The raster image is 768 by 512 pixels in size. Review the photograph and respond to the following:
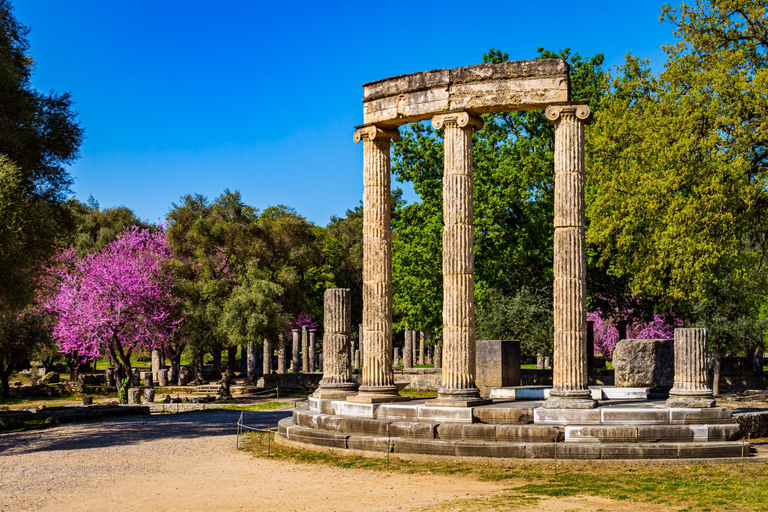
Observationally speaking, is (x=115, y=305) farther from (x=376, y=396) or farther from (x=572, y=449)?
(x=572, y=449)

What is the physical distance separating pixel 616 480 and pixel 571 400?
3.03m

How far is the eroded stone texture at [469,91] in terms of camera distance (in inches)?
660

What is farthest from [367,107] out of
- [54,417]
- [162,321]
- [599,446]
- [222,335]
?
[162,321]

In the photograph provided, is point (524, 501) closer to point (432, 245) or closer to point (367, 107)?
point (367, 107)

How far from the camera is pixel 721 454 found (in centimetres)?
1469

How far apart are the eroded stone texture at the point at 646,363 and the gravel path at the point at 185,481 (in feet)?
34.7

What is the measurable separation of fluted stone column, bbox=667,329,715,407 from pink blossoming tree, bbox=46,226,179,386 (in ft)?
82.4

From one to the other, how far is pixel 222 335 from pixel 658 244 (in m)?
19.2

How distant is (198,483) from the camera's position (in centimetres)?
1380

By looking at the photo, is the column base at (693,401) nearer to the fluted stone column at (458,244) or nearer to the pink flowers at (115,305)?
the fluted stone column at (458,244)

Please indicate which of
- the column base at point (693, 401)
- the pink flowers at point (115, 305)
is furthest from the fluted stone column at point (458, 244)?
the pink flowers at point (115, 305)

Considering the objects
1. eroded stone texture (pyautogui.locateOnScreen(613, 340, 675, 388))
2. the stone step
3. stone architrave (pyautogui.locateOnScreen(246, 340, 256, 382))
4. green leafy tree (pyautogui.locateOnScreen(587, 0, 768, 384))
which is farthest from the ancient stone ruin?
stone architrave (pyautogui.locateOnScreen(246, 340, 256, 382))

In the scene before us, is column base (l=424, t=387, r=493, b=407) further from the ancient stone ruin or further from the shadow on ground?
the shadow on ground

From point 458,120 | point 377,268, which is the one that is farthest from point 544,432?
point 458,120
